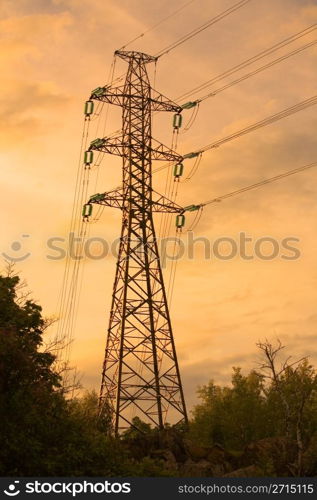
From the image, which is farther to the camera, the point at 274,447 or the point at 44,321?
the point at 274,447

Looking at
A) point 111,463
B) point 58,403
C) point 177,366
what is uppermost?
point 177,366

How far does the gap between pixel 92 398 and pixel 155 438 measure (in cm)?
7062

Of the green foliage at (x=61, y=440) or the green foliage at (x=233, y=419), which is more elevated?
the green foliage at (x=233, y=419)

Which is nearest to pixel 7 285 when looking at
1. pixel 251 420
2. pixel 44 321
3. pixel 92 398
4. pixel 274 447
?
pixel 44 321

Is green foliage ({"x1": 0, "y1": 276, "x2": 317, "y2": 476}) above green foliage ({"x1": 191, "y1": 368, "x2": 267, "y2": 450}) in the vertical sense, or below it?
below

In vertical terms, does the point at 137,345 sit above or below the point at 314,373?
below

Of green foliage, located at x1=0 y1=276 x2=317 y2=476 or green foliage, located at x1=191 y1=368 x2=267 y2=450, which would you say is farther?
green foliage, located at x1=191 y1=368 x2=267 y2=450

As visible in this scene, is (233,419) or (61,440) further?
(233,419)

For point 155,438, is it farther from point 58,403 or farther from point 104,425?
point 58,403

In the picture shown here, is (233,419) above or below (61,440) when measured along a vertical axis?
above

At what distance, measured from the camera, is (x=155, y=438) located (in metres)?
52.0

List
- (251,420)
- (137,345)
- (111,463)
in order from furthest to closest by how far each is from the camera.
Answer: (251,420)
(137,345)
(111,463)

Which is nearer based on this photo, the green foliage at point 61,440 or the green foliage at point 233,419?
the green foliage at point 61,440

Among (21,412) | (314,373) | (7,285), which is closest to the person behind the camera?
(21,412)
